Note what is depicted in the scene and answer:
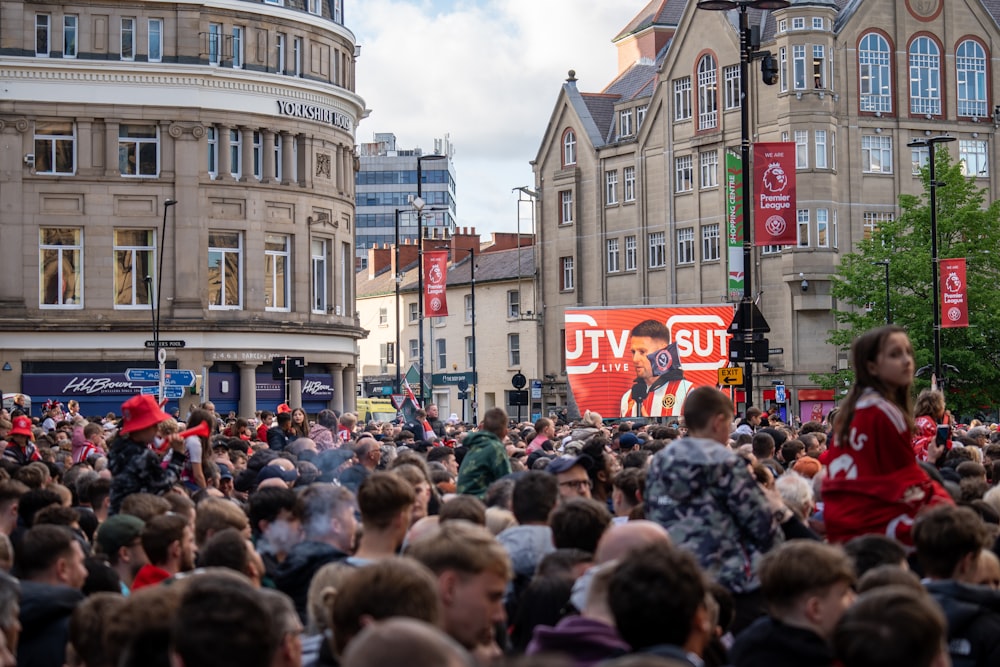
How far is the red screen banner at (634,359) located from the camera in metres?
37.7

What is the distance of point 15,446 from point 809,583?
12897 mm

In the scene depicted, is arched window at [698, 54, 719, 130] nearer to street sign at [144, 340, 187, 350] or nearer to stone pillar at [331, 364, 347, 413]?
stone pillar at [331, 364, 347, 413]

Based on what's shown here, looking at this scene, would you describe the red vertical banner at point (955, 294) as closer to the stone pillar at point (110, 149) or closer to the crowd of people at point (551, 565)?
the stone pillar at point (110, 149)

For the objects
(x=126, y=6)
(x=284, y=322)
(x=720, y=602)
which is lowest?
(x=720, y=602)

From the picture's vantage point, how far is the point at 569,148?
72.9 meters

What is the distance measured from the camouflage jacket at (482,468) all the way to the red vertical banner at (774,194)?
16.0 meters

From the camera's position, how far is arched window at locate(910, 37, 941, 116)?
204ft

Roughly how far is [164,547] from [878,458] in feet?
11.8

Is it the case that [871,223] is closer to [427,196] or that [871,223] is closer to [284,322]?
[284,322]

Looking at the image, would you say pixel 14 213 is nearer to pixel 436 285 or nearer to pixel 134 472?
pixel 436 285

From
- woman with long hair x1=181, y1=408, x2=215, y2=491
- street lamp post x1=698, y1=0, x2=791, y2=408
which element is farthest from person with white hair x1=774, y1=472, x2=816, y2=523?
street lamp post x1=698, y1=0, x2=791, y2=408

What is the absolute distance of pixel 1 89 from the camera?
4744 centimetres

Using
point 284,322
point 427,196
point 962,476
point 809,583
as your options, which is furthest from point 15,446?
point 427,196

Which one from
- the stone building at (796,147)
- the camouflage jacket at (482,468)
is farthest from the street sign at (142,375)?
the stone building at (796,147)
